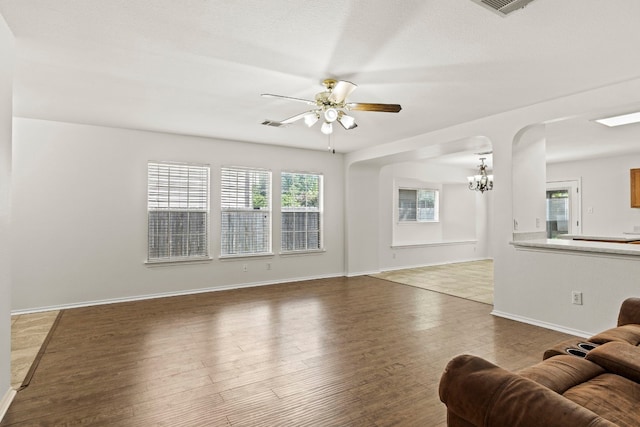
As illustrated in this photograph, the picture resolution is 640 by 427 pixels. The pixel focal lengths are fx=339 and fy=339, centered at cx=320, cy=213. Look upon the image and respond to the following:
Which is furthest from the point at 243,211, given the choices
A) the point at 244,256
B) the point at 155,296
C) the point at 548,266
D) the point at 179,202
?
the point at 548,266

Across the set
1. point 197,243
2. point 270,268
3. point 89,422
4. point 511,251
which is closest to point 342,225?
point 270,268

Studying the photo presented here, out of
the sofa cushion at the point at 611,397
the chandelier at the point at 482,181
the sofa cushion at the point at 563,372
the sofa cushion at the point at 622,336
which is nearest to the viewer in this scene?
the sofa cushion at the point at 611,397

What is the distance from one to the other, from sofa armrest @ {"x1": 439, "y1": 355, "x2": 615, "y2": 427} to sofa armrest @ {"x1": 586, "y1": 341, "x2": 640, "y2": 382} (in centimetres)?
66

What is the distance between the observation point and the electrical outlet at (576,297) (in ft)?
11.8

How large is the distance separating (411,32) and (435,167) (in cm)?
681

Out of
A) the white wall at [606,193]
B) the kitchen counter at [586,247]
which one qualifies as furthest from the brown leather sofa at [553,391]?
the white wall at [606,193]

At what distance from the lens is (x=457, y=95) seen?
3.65 meters

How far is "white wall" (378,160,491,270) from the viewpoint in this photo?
7.79 metres

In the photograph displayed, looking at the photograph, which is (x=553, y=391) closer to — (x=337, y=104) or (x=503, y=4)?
(x=503, y=4)

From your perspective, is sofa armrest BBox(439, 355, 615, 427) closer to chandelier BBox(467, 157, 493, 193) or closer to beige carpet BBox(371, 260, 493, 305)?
beige carpet BBox(371, 260, 493, 305)

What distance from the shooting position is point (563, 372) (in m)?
1.39

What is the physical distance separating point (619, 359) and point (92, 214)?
569 centimetres

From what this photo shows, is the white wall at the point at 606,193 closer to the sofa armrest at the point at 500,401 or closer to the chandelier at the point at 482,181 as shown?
the chandelier at the point at 482,181

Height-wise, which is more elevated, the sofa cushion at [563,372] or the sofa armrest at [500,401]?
the sofa armrest at [500,401]
